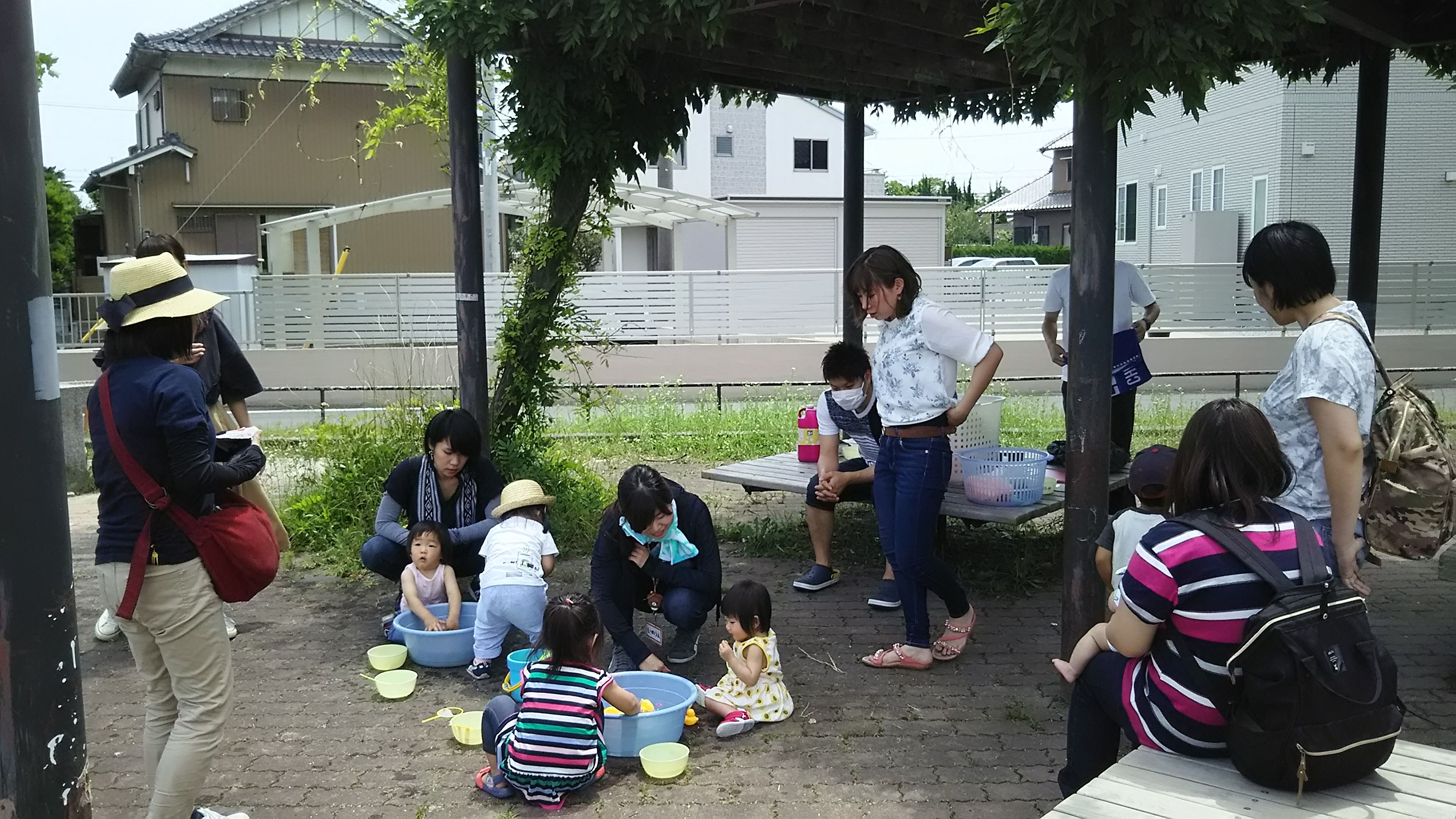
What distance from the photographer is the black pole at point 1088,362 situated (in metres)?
4.54

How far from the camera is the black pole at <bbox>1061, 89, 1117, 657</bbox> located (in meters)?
4.54

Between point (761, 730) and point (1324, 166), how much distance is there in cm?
2313

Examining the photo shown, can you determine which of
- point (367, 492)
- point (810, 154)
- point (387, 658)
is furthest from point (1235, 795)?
point (810, 154)

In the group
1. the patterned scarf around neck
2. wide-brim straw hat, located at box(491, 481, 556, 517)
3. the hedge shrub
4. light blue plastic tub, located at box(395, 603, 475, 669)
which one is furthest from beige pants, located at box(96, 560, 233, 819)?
the hedge shrub

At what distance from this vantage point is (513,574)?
5203 millimetres

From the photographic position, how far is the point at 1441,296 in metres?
18.9

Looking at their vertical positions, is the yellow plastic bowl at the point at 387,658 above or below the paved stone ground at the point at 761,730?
above

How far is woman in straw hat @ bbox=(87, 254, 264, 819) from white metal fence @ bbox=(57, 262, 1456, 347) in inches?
584

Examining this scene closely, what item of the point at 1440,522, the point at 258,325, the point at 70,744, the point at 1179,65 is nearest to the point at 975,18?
the point at 1179,65

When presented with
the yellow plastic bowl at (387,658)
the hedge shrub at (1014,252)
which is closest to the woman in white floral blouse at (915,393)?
the yellow plastic bowl at (387,658)

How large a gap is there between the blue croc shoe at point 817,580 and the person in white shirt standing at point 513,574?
1.69m

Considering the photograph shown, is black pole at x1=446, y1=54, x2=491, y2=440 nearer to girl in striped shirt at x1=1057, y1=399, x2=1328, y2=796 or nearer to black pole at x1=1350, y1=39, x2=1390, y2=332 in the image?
girl in striped shirt at x1=1057, y1=399, x2=1328, y2=796

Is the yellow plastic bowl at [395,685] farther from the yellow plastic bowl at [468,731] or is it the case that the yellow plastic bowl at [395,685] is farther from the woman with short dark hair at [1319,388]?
the woman with short dark hair at [1319,388]

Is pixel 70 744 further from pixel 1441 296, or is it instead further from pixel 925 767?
pixel 1441 296
